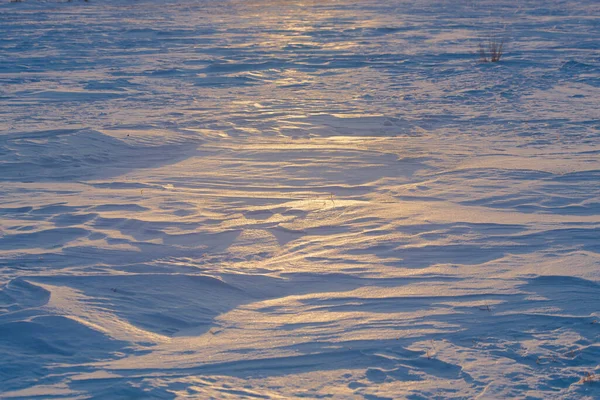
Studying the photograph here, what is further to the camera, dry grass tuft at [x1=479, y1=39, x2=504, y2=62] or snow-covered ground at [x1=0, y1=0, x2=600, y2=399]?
dry grass tuft at [x1=479, y1=39, x2=504, y2=62]

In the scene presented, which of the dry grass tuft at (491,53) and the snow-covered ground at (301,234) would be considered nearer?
the snow-covered ground at (301,234)

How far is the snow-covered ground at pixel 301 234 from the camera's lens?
2711 mm

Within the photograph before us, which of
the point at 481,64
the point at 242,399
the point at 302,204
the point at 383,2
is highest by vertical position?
the point at 383,2

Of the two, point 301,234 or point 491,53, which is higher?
point 491,53

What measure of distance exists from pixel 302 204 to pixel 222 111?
9.20 feet

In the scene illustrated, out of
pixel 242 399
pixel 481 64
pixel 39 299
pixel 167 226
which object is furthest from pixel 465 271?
pixel 481 64

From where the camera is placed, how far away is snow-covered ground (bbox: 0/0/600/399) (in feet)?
8.89

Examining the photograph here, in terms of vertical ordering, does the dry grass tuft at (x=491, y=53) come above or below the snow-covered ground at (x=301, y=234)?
above

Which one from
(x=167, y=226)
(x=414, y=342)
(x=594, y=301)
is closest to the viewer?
(x=414, y=342)

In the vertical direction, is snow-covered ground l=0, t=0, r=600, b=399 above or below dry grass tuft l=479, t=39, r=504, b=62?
below

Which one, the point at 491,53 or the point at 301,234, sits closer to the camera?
the point at 301,234

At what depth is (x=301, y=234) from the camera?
155 inches

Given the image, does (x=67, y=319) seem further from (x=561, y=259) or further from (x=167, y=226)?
(x=561, y=259)

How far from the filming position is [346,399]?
2.49m
